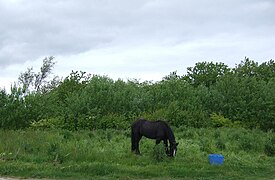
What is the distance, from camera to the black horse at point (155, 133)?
14.0 metres

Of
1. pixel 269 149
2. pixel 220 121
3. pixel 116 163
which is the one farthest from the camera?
pixel 220 121

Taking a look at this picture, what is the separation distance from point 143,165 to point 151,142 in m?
5.54

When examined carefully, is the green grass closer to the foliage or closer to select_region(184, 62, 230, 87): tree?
the foliage

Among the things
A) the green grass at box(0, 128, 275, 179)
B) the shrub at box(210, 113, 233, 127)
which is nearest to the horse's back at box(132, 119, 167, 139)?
the green grass at box(0, 128, 275, 179)

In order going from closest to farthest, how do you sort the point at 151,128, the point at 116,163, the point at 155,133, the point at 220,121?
the point at 116,163, the point at 155,133, the point at 151,128, the point at 220,121

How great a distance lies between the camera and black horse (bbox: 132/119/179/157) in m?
14.0

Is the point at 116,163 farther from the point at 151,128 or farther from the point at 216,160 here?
the point at 216,160

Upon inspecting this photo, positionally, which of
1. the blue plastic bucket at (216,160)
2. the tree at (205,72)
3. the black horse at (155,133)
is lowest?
the blue plastic bucket at (216,160)

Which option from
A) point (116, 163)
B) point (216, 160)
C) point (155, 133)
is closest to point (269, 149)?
point (216, 160)

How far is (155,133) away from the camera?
1455cm

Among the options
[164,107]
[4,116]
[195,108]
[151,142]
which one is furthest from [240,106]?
[4,116]

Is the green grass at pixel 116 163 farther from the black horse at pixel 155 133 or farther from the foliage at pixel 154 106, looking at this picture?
the foliage at pixel 154 106

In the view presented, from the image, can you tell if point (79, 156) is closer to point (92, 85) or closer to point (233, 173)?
point (233, 173)

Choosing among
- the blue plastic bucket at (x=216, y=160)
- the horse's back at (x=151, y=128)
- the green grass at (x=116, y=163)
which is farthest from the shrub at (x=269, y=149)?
the horse's back at (x=151, y=128)
